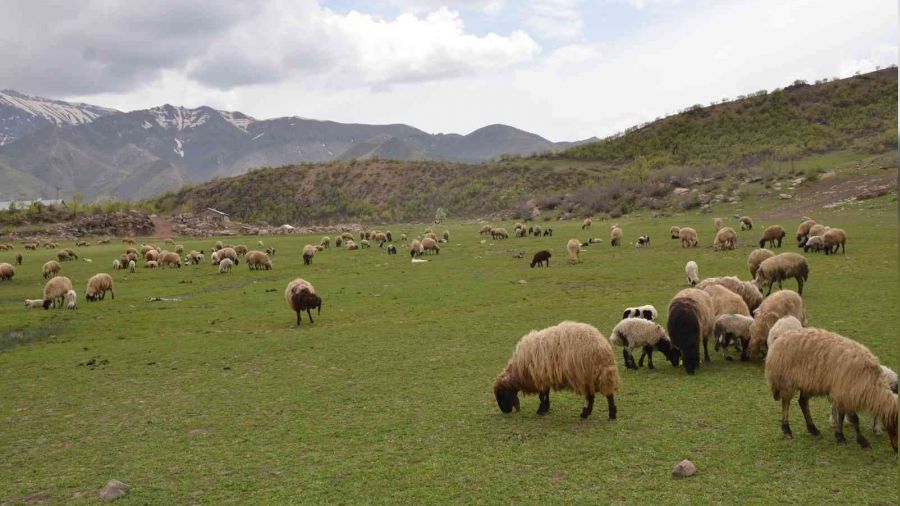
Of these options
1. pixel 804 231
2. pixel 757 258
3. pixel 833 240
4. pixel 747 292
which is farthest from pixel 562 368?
pixel 804 231

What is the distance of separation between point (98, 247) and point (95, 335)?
133 feet

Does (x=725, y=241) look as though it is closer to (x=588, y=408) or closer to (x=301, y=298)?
(x=301, y=298)

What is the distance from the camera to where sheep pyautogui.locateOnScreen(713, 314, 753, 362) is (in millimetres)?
11883

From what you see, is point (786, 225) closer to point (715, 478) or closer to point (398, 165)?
point (715, 478)

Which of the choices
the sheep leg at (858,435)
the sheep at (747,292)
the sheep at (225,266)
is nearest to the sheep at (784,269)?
the sheep at (747,292)

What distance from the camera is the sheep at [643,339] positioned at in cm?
1180

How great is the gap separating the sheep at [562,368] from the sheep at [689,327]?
281cm

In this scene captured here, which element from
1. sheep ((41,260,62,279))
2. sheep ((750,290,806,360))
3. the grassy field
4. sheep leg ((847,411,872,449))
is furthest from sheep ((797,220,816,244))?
sheep ((41,260,62,279))

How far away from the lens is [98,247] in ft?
176

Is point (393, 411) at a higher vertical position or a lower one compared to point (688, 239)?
lower

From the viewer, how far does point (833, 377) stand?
291 inches

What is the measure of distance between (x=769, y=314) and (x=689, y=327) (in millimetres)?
1555

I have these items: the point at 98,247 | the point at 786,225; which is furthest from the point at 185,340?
the point at 98,247

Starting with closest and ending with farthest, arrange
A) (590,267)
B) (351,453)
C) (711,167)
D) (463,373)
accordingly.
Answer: (351,453)
(463,373)
(590,267)
(711,167)
